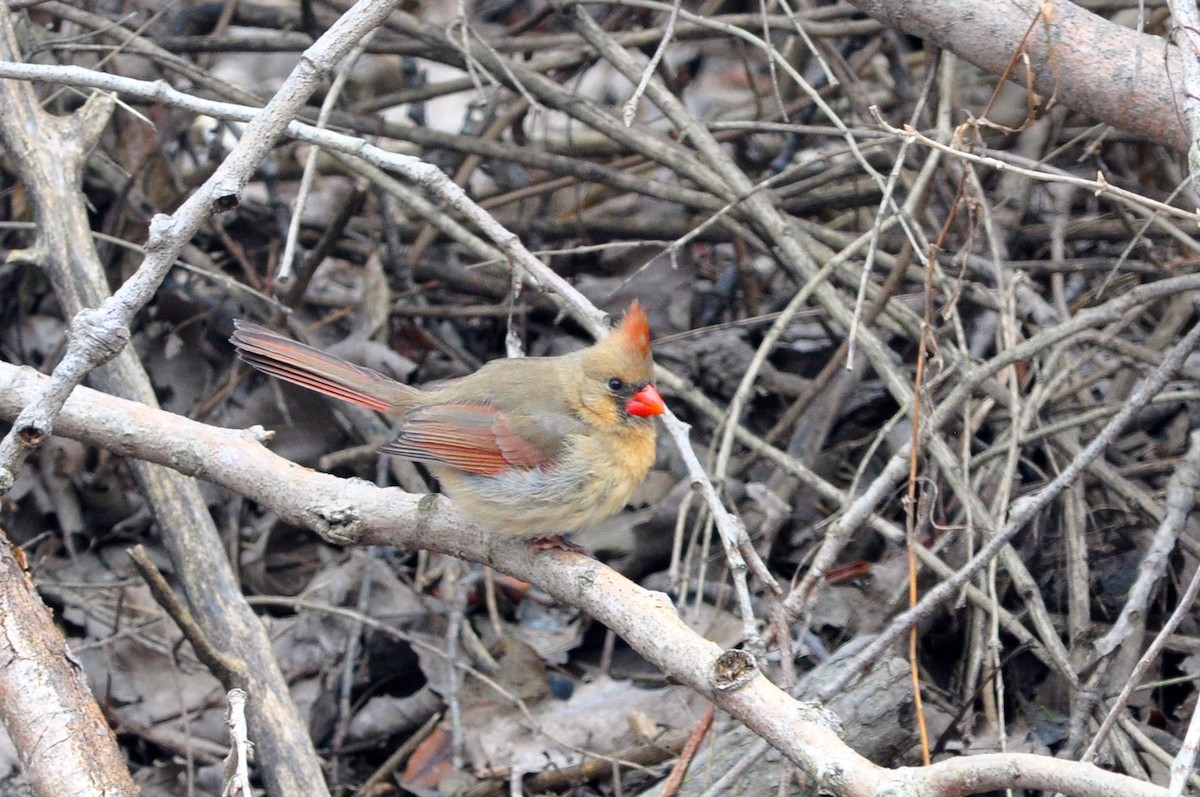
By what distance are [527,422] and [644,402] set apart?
34 cm

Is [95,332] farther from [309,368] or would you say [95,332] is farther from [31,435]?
[309,368]

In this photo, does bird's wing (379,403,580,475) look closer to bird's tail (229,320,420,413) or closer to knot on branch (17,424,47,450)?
bird's tail (229,320,420,413)

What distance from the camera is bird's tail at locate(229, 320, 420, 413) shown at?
11.6 feet

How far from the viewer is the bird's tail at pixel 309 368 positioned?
3525 mm

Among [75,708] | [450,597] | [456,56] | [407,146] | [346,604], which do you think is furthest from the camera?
[407,146]

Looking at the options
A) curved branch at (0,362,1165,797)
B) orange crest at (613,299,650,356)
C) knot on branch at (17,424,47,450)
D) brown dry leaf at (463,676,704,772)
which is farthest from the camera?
brown dry leaf at (463,676,704,772)

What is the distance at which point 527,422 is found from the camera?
3701mm

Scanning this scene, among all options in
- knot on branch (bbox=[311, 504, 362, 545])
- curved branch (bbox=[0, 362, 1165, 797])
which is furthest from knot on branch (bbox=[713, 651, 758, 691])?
knot on branch (bbox=[311, 504, 362, 545])

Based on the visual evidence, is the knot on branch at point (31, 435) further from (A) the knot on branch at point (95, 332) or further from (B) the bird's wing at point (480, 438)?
(B) the bird's wing at point (480, 438)

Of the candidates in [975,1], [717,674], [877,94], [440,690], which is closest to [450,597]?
[440,690]

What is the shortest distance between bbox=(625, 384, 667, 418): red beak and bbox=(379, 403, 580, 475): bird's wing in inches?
6.8

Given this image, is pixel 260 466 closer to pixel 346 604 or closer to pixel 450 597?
pixel 450 597

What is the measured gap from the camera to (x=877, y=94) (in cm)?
645

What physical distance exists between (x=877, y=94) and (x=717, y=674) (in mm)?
4574
